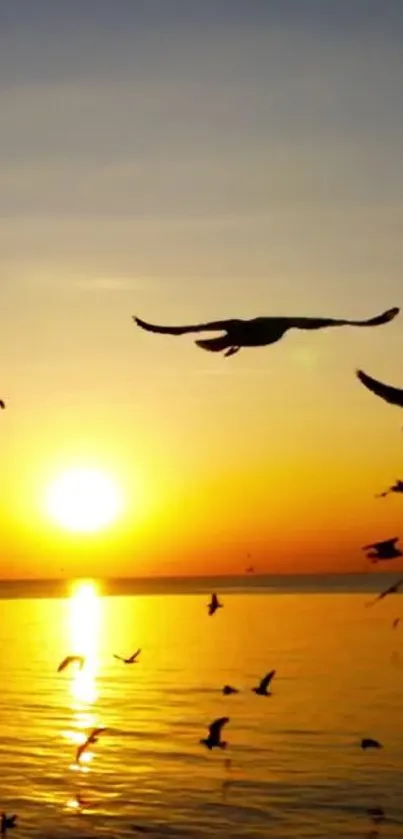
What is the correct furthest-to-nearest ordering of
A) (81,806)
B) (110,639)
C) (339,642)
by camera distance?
1. (110,639)
2. (339,642)
3. (81,806)

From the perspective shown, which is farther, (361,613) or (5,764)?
(361,613)

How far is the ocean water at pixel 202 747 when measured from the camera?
29.5 metres

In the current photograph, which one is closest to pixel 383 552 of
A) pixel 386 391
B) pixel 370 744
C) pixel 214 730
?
pixel 386 391

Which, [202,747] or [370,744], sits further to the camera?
[202,747]

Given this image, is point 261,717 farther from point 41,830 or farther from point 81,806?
point 41,830

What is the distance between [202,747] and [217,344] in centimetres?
3797

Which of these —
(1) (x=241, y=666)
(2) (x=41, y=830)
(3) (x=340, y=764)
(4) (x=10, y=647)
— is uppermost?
(4) (x=10, y=647)

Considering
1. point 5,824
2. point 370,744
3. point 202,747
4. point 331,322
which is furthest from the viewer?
point 202,747

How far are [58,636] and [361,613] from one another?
108 ft

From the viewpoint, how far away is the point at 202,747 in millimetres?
41312

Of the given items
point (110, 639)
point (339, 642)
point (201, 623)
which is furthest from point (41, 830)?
point (201, 623)

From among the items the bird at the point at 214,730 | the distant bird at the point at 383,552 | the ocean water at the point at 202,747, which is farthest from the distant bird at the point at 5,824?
the distant bird at the point at 383,552

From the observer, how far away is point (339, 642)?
87.4 meters

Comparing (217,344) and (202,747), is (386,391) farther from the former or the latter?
(202,747)
